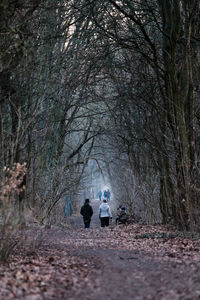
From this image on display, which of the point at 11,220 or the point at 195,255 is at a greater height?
the point at 11,220

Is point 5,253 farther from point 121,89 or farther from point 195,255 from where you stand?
point 121,89

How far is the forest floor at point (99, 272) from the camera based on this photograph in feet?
17.9

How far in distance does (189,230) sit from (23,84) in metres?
6.02

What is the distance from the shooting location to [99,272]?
22.1 feet

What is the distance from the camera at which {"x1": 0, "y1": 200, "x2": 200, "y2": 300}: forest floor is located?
545 cm

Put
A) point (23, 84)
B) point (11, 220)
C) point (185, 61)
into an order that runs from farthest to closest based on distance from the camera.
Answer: point (185, 61), point (23, 84), point (11, 220)

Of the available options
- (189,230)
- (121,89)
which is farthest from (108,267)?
(121,89)

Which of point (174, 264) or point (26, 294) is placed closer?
point (26, 294)

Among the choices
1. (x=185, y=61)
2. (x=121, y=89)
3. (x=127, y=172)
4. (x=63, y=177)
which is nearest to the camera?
(x=185, y=61)

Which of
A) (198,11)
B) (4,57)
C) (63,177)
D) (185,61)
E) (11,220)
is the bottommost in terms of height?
(11,220)

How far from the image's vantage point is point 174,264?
24.3ft

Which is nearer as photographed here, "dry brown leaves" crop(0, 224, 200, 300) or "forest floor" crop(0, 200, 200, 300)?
"forest floor" crop(0, 200, 200, 300)

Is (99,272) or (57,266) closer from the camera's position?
(99,272)

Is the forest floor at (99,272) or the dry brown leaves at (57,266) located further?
the dry brown leaves at (57,266)
